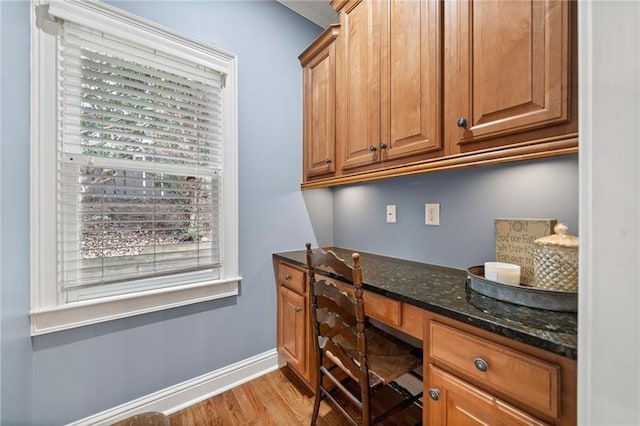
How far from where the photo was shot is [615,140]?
1.37 ft

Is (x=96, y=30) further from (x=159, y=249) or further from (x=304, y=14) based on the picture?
(x=304, y=14)

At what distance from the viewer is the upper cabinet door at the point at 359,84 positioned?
145cm

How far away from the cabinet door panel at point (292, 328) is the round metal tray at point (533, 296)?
3.57 ft

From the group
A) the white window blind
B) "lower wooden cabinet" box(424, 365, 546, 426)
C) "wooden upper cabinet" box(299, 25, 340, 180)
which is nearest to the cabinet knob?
"lower wooden cabinet" box(424, 365, 546, 426)

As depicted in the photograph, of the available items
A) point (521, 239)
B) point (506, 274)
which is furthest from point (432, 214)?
point (506, 274)

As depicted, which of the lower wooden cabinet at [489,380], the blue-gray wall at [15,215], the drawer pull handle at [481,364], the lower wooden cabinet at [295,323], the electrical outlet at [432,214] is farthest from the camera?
the lower wooden cabinet at [295,323]

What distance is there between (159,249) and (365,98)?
4.87 ft

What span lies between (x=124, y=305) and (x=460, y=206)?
1.89 m

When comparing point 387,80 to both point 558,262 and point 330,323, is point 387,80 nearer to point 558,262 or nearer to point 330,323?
point 558,262

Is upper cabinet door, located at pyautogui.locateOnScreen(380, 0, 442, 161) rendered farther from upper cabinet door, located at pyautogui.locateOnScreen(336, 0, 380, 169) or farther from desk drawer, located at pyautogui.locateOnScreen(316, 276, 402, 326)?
desk drawer, located at pyautogui.locateOnScreen(316, 276, 402, 326)

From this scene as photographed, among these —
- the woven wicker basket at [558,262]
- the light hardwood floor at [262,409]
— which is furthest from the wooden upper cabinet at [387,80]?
the light hardwood floor at [262,409]

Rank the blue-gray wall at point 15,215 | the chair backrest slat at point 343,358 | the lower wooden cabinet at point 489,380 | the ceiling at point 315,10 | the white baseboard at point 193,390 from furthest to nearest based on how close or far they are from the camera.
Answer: the ceiling at point 315,10, the white baseboard at point 193,390, the chair backrest slat at point 343,358, the blue-gray wall at point 15,215, the lower wooden cabinet at point 489,380

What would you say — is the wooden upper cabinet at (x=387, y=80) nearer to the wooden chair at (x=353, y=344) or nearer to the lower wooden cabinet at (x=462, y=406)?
the wooden chair at (x=353, y=344)

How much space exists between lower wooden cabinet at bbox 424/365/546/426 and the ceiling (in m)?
2.42
